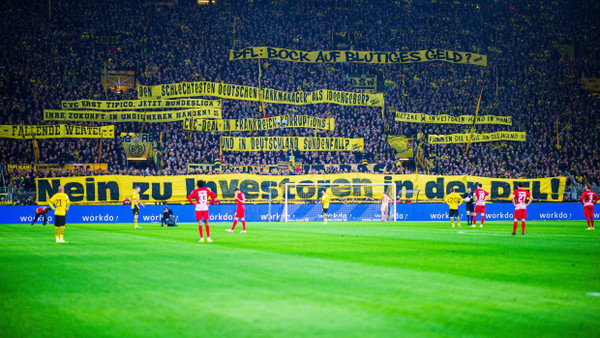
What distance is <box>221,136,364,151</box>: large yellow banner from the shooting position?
1759 inches

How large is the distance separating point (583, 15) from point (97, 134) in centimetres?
4863

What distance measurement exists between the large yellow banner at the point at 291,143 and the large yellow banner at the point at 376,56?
10.2 metres

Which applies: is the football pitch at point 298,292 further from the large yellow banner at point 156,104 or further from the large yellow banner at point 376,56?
the large yellow banner at point 376,56

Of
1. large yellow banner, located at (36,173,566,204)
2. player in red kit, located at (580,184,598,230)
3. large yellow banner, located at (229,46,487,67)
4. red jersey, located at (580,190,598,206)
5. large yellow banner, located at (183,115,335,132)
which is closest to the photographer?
player in red kit, located at (580,184,598,230)

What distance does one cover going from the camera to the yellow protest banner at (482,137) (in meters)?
47.4

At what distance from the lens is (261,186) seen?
3916 cm

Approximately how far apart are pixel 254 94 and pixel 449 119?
659 inches

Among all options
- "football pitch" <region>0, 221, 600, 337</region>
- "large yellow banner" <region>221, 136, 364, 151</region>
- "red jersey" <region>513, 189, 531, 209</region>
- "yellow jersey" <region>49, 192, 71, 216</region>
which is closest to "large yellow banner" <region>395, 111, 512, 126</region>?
"large yellow banner" <region>221, 136, 364, 151</region>

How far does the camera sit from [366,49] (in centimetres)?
5531

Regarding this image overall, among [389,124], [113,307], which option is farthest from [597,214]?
[113,307]

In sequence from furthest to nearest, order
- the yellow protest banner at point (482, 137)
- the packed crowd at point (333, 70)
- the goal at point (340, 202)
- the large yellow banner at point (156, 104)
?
the yellow protest banner at point (482, 137), the large yellow banner at point (156, 104), the packed crowd at point (333, 70), the goal at point (340, 202)

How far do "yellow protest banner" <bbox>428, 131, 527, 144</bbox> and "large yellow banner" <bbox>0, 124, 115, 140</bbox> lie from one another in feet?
84.4

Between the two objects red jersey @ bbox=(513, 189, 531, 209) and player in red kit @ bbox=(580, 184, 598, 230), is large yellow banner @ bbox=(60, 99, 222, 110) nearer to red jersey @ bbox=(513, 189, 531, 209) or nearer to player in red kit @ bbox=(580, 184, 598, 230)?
player in red kit @ bbox=(580, 184, 598, 230)

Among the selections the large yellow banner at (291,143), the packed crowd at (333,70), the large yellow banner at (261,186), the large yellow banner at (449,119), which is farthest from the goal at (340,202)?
the large yellow banner at (449,119)
